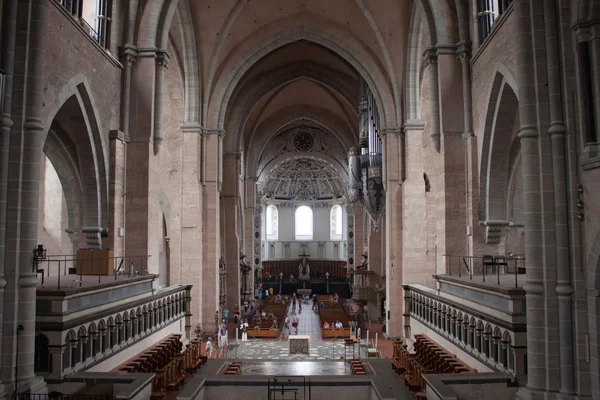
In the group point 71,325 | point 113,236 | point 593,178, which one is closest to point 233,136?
point 113,236

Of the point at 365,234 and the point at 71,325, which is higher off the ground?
the point at 365,234

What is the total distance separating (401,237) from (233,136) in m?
12.3

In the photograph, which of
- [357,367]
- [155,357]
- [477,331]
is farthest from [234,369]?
[477,331]

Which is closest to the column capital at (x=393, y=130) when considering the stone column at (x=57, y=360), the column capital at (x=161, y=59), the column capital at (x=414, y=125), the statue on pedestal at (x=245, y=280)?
the column capital at (x=414, y=125)

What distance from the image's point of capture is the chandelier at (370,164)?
2795 centimetres

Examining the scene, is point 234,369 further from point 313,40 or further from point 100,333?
point 313,40

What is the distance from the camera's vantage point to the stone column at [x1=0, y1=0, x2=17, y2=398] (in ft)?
32.8

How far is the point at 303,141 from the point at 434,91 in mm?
29460

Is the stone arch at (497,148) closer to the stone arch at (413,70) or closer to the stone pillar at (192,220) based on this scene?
the stone arch at (413,70)

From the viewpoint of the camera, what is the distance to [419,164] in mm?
23984

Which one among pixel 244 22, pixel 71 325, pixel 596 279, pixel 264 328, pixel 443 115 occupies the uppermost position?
pixel 244 22

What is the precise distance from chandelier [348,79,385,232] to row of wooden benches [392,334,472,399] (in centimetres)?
1260

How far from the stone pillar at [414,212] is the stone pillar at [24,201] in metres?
16.3

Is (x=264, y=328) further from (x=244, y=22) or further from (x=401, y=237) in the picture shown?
(x=244, y=22)
